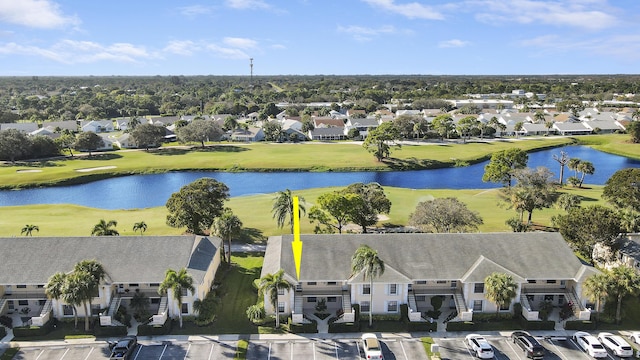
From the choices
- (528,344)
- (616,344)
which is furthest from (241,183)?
(616,344)

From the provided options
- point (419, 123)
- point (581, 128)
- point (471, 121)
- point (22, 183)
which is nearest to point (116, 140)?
point (22, 183)

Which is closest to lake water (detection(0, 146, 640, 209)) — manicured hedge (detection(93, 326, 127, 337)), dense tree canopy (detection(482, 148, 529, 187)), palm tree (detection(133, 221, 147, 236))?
dense tree canopy (detection(482, 148, 529, 187))

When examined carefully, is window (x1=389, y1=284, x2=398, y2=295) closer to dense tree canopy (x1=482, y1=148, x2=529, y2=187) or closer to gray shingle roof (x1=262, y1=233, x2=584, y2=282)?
gray shingle roof (x1=262, y1=233, x2=584, y2=282)

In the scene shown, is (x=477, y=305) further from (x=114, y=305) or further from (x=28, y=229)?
(x=28, y=229)

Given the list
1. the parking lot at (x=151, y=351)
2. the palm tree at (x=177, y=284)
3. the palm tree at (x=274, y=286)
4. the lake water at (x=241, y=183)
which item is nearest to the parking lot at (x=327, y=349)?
the parking lot at (x=151, y=351)

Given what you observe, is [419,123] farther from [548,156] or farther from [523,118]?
[523,118]

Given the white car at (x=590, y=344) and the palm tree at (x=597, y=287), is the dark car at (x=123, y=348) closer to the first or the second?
the white car at (x=590, y=344)

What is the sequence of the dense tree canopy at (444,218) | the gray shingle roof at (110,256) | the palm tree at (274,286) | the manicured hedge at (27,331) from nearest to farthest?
1. the manicured hedge at (27,331)
2. the palm tree at (274,286)
3. the gray shingle roof at (110,256)
4. the dense tree canopy at (444,218)
